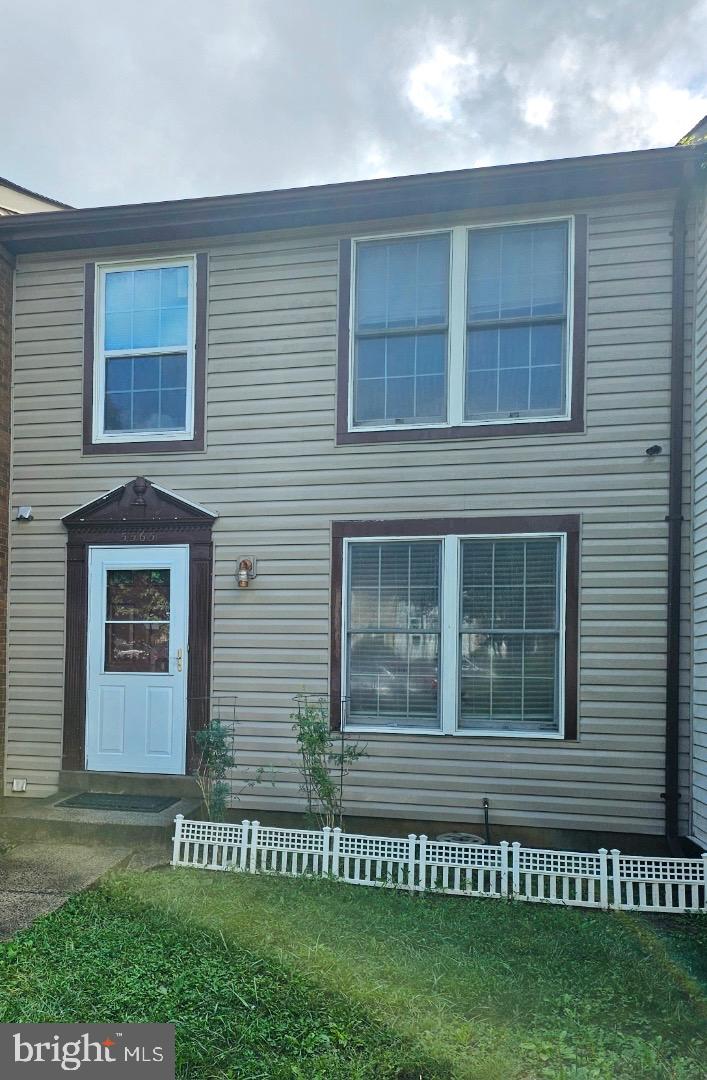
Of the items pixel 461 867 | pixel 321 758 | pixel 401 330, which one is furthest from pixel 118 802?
pixel 401 330

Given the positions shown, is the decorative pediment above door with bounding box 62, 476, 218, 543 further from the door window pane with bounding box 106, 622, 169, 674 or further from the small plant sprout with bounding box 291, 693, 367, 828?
the small plant sprout with bounding box 291, 693, 367, 828

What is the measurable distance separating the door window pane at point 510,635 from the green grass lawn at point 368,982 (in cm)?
169

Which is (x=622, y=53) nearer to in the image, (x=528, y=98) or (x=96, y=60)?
(x=528, y=98)

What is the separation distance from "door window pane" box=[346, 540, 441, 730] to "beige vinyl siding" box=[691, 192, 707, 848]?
1.91m

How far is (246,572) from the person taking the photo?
6.48 metres

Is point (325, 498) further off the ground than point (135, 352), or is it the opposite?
point (135, 352)

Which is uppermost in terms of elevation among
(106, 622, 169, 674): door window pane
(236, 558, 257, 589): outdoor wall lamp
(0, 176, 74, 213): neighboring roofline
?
(0, 176, 74, 213): neighboring roofline

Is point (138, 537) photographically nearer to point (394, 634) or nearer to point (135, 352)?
point (135, 352)

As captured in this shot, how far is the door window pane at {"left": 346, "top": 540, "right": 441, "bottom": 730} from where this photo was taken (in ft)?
A: 20.4

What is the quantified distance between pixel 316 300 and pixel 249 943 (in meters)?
4.85

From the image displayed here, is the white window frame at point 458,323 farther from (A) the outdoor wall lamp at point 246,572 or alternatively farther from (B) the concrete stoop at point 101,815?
(B) the concrete stoop at point 101,815

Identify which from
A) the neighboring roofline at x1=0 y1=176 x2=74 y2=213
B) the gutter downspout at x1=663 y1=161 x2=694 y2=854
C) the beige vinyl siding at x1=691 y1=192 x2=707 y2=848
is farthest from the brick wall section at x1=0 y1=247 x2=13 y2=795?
the beige vinyl siding at x1=691 y1=192 x2=707 y2=848

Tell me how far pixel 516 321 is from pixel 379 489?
1.73 metres

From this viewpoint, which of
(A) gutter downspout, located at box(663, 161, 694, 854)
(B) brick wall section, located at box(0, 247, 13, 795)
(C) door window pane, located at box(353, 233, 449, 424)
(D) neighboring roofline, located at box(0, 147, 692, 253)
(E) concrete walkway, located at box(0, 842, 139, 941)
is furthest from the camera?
(B) brick wall section, located at box(0, 247, 13, 795)
